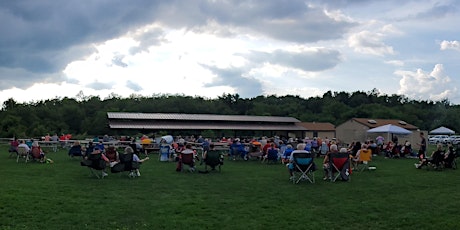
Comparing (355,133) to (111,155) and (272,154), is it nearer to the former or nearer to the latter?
(272,154)

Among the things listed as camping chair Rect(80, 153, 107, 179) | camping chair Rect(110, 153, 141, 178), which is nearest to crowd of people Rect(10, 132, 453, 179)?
camping chair Rect(80, 153, 107, 179)

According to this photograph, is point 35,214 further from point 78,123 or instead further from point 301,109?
point 301,109

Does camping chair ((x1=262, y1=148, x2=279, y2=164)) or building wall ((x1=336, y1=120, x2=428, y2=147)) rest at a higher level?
building wall ((x1=336, y1=120, x2=428, y2=147))

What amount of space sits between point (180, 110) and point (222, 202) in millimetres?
62766

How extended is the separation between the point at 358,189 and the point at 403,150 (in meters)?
13.0

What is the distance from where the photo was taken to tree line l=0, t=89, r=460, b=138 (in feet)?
186

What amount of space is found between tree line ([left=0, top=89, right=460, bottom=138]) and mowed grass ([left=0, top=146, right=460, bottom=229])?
132 ft

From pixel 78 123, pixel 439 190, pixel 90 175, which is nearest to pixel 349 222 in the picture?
pixel 439 190

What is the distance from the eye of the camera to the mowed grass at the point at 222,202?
6.27m

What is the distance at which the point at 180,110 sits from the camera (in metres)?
70.2

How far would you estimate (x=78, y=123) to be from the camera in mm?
62938

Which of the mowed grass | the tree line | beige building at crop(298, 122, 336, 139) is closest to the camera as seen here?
the mowed grass

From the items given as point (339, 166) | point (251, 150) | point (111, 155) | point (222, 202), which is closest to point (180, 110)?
A: point (251, 150)

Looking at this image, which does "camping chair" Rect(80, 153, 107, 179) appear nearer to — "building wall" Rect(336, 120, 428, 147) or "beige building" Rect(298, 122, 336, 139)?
"building wall" Rect(336, 120, 428, 147)
